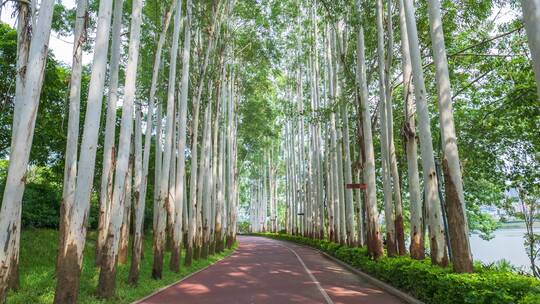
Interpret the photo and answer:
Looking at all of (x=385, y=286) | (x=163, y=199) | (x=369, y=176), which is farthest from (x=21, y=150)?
(x=369, y=176)

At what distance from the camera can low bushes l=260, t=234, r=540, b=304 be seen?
18.1 ft

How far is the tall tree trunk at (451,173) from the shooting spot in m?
7.29

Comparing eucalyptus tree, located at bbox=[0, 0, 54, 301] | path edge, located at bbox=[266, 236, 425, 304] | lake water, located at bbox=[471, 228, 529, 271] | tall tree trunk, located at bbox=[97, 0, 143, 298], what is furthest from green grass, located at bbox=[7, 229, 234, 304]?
lake water, located at bbox=[471, 228, 529, 271]

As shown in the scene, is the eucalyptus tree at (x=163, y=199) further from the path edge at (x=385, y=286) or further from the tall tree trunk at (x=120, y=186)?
the path edge at (x=385, y=286)

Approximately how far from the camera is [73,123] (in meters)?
8.76

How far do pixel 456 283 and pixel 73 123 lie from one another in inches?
322

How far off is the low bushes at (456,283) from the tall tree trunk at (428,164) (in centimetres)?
53

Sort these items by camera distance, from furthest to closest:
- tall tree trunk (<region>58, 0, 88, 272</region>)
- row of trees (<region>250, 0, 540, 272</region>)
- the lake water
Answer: the lake water, tall tree trunk (<region>58, 0, 88, 272</region>), row of trees (<region>250, 0, 540, 272</region>)

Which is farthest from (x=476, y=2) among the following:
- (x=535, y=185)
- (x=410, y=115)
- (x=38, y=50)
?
(x=38, y=50)

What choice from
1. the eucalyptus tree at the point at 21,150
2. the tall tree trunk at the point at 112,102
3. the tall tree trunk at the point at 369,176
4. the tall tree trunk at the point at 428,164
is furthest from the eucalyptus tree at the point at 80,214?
the tall tree trunk at the point at 369,176

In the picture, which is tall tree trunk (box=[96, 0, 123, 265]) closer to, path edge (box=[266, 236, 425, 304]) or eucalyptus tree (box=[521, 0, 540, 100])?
path edge (box=[266, 236, 425, 304])

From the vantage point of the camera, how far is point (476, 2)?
43.5ft

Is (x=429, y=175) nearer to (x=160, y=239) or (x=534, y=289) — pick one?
(x=534, y=289)

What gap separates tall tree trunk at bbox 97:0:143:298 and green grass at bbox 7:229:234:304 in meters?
0.38
